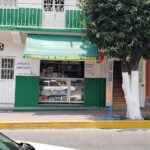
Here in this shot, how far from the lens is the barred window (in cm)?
960

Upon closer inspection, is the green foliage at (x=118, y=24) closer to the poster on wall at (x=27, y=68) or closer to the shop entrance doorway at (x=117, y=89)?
the shop entrance doorway at (x=117, y=89)

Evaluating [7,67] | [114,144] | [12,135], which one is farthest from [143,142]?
[7,67]

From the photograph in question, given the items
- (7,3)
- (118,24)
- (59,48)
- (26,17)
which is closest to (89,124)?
(59,48)

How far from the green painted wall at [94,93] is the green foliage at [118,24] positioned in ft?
10.1

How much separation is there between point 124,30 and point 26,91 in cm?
572

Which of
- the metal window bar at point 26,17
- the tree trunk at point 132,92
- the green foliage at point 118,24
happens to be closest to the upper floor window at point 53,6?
the metal window bar at point 26,17

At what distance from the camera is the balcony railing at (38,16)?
8750 mm

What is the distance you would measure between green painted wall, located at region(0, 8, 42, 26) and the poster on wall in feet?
6.35

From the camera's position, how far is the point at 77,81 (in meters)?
10.2

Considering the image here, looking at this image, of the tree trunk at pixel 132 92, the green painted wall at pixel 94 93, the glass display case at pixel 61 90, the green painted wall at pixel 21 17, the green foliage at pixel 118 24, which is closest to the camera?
the green foliage at pixel 118 24

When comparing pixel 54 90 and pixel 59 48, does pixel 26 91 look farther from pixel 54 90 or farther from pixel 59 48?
pixel 59 48

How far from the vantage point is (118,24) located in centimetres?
663

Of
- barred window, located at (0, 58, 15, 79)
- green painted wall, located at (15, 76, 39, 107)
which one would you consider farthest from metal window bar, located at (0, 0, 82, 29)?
green painted wall, located at (15, 76, 39, 107)

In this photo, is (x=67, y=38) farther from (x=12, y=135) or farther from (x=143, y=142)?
(x=143, y=142)
